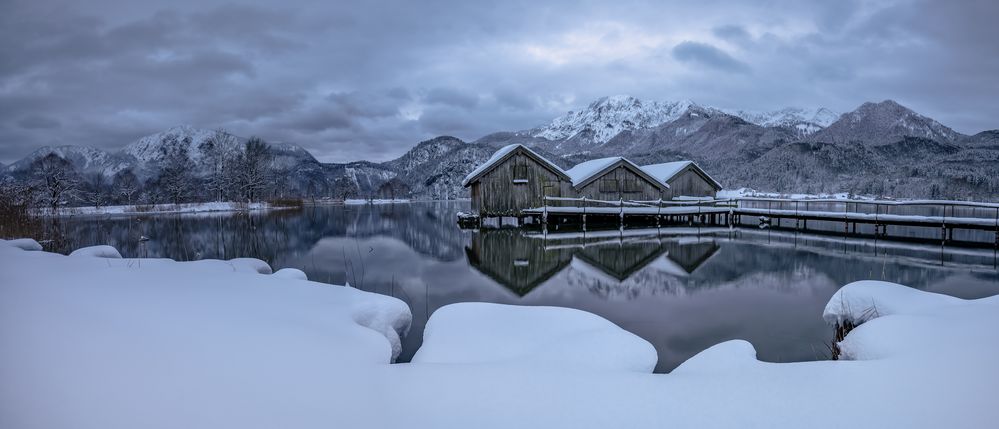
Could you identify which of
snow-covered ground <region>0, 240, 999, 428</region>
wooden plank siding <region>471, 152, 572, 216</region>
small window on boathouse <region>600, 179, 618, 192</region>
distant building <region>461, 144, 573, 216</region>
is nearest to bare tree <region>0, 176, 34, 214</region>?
snow-covered ground <region>0, 240, 999, 428</region>

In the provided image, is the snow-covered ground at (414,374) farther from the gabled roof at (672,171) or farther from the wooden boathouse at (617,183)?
the gabled roof at (672,171)

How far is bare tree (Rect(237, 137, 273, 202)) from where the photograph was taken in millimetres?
64625

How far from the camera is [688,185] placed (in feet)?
120

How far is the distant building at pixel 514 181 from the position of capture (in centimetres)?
3161

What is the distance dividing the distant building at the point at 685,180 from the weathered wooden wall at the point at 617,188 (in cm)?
169

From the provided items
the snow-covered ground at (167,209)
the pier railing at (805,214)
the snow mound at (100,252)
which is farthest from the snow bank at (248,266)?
the snow-covered ground at (167,209)

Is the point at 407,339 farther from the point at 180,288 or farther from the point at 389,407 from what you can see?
the point at 389,407

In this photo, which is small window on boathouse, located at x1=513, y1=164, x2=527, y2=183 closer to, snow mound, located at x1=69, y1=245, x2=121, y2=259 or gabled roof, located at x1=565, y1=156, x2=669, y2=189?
gabled roof, located at x1=565, y1=156, x2=669, y2=189

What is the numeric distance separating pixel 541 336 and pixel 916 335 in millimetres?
4199

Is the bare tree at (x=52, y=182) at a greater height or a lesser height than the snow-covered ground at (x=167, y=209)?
greater

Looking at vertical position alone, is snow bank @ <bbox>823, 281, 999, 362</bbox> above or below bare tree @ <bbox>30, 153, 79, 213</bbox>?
below

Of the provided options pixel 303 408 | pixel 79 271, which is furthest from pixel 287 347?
pixel 79 271

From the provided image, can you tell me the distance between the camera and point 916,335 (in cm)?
484

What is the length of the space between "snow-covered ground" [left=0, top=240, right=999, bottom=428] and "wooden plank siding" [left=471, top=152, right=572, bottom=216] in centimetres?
2598
